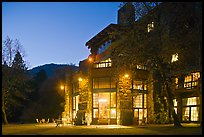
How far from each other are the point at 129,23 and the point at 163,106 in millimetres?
13342

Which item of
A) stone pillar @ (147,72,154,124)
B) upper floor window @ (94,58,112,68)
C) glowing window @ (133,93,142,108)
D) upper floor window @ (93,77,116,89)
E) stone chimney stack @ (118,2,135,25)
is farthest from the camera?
stone pillar @ (147,72,154,124)

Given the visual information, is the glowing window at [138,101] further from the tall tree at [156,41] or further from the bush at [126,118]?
the tall tree at [156,41]

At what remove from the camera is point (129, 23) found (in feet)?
83.7

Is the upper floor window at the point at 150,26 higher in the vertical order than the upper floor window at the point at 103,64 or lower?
higher

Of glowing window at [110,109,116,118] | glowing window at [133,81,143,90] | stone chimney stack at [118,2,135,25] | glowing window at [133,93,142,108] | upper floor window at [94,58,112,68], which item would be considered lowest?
glowing window at [110,109,116,118]

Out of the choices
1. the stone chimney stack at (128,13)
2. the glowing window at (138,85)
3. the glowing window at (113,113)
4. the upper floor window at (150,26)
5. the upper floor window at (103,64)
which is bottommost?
the glowing window at (113,113)

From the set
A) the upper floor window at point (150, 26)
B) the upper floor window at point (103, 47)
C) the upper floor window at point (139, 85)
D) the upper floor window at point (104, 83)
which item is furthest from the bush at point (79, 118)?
the upper floor window at point (150, 26)

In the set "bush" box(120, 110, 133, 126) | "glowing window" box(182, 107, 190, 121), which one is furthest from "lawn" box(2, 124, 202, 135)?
"glowing window" box(182, 107, 190, 121)

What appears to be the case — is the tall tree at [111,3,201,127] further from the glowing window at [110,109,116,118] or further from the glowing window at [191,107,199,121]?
the glowing window at [110,109,116,118]

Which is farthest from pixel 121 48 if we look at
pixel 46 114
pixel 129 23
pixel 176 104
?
pixel 46 114

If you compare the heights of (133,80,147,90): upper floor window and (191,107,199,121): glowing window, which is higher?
(133,80,147,90): upper floor window

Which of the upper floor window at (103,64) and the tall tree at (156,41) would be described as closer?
the tall tree at (156,41)

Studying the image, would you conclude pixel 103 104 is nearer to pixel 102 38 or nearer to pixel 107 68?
pixel 107 68

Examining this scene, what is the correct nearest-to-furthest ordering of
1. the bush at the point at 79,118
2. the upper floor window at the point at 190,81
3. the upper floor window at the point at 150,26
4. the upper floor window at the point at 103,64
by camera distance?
the upper floor window at the point at 150,26 < the upper floor window at the point at 190,81 < the bush at the point at 79,118 < the upper floor window at the point at 103,64
